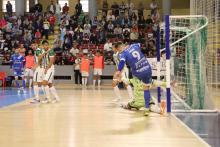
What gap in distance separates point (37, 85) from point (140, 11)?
16833 mm

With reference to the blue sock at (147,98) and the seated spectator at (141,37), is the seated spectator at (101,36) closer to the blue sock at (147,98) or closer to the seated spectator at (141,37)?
the seated spectator at (141,37)

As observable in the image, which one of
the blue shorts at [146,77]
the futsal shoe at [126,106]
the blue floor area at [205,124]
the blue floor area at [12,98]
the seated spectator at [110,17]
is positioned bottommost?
the blue floor area at [12,98]

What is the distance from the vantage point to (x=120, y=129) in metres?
7.80

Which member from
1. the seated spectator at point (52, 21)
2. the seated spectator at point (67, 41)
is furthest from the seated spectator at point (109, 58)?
the seated spectator at point (52, 21)

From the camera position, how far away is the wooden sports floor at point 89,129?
6.51 metres

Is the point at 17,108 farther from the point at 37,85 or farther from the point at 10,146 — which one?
the point at 10,146

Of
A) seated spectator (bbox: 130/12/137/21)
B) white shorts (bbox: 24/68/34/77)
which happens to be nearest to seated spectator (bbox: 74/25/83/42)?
seated spectator (bbox: 130/12/137/21)

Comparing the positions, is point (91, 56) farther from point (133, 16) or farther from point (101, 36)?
point (133, 16)

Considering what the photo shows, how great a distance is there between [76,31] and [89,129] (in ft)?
61.5

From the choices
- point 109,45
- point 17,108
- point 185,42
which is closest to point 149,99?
point 185,42

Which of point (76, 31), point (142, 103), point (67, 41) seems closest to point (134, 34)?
point (76, 31)

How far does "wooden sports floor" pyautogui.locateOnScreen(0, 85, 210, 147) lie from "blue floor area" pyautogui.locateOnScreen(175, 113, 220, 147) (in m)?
0.18

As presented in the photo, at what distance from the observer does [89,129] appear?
781 centimetres

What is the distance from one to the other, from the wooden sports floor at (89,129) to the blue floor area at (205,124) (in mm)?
182
